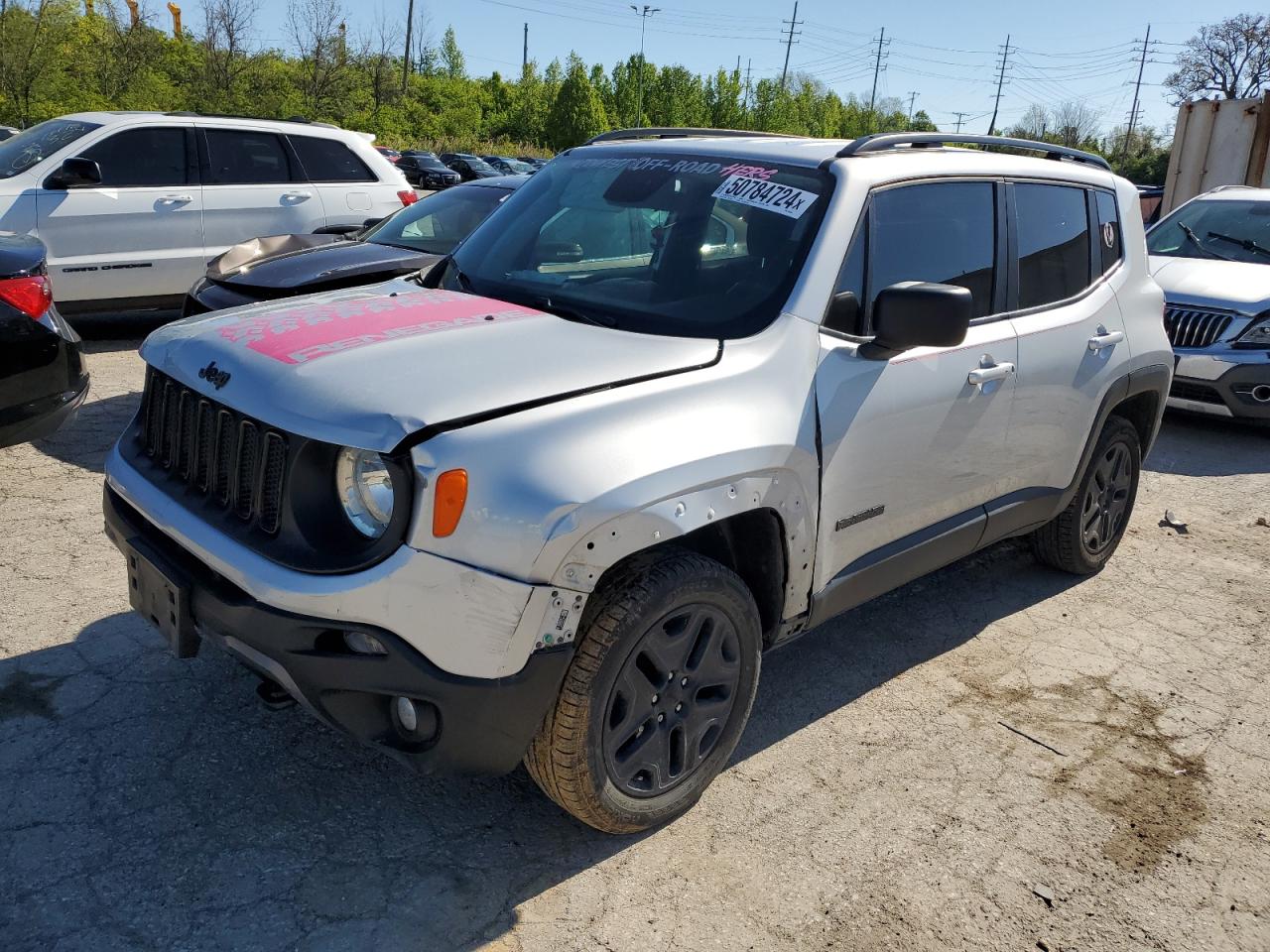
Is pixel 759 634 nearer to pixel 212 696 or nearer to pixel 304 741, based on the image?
pixel 304 741

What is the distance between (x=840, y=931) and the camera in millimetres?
2717

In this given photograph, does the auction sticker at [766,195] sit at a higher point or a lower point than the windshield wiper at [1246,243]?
higher

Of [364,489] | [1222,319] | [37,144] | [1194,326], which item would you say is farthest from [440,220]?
[1222,319]

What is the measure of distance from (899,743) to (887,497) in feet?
2.82

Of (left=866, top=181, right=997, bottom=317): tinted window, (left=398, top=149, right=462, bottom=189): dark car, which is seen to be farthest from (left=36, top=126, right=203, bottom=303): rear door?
(left=866, top=181, right=997, bottom=317): tinted window

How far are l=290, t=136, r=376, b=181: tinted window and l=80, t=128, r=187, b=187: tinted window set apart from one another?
99 centimetres

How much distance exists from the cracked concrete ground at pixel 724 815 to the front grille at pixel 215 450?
87 cm

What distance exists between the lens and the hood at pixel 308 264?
603 cm

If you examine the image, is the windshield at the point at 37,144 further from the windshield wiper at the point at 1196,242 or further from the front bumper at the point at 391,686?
the windshield wiper at the point at 1196,242

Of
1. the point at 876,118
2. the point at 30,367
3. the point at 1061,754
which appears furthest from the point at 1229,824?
the point at 876,118

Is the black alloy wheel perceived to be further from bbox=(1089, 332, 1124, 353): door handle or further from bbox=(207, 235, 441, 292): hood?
bbox=(207, 235, 441, 292): hood

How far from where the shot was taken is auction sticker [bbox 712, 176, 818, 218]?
3367 mm

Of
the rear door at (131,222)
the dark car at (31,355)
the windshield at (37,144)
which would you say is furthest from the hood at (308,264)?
the windshield at (37,144)

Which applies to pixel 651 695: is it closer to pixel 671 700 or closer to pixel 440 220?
pixel 671 700
